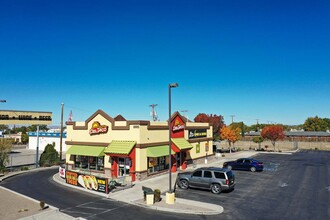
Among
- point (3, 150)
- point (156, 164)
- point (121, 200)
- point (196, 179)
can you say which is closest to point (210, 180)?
point (196, 179)

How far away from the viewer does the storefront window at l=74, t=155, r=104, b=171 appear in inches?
1272

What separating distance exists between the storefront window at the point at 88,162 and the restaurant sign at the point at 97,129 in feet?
10.8

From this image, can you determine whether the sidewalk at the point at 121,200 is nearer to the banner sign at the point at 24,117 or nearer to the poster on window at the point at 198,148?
the poster on window at the point at 198,148

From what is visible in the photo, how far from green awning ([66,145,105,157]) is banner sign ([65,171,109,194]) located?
4876mm

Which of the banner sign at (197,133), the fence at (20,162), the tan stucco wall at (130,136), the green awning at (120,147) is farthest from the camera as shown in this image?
the banner sign at (197,133)

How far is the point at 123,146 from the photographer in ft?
95.6

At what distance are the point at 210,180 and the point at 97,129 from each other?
619 inches

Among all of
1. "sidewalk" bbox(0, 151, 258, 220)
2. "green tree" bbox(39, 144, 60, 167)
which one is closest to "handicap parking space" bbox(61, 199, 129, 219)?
"sidewalk" bbox(0, 151, 258, 220)

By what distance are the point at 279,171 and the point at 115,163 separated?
21.5 m

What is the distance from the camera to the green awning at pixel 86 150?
31.0 m

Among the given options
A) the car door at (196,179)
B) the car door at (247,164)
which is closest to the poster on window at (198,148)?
the car door at (247,164)

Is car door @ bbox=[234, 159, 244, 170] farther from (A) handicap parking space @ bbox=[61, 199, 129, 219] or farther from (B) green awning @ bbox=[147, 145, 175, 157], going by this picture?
(A) handicap parking space @ bbox=[61, 199, 129, 219]

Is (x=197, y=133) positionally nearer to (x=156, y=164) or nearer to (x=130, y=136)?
(x=156, y=164)

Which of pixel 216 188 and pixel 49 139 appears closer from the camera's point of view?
pixel 216 188
